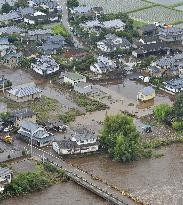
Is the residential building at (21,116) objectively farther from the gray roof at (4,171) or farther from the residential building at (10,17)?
the residential building at (10,17)

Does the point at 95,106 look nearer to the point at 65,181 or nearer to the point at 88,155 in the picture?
the point at 88,155

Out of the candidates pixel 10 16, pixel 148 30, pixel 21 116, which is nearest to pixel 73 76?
pixel 21 116

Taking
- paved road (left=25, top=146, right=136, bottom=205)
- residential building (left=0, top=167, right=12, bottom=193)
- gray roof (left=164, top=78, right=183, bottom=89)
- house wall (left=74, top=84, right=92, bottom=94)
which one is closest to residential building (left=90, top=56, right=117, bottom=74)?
house wall (left=74, top=84, right=92, bottom=94)

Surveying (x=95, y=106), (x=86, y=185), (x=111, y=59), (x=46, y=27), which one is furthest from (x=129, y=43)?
(x=86, y=185)

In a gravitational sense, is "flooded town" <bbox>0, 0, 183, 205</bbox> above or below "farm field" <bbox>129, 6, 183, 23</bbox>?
above

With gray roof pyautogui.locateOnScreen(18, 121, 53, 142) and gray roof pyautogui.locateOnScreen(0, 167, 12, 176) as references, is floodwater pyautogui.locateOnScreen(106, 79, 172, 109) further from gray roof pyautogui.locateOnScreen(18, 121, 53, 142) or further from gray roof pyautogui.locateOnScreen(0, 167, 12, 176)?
gray roof pyautogui.locateOnScreen(0, 167, 12, 176)

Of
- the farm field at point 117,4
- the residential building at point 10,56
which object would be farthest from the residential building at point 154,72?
the farm field at point 117,4

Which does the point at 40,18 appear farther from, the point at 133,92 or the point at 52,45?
the point at 133,92
